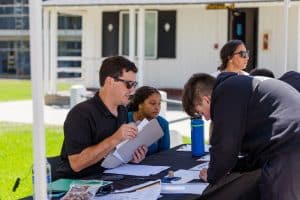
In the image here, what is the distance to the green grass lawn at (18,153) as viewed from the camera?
743 cm

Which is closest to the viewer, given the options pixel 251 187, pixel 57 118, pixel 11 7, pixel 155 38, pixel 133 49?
pixel 251 187

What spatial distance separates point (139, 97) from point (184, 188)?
193cm

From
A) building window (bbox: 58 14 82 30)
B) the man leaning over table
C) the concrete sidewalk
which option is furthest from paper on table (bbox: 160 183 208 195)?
building window (bbox: 58 14 82 30)

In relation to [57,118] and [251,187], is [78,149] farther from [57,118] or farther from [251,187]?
[57,118]

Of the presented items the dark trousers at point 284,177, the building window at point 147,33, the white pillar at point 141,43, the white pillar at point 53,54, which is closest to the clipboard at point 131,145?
the dark trousers at point 284,177

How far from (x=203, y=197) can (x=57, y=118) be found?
11.7 metres

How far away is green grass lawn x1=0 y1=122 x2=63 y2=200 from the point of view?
24.4ft

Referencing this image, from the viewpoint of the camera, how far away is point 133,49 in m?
18.1

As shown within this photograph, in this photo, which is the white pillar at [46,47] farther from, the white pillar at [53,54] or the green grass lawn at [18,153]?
the green grass lawn at [18,153]

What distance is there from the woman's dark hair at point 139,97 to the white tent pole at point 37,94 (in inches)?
113

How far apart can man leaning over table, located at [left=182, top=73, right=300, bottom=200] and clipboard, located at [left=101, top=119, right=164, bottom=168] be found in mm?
1167

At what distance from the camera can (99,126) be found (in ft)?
14.5

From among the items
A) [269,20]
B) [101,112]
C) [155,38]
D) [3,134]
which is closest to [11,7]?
[155,38]

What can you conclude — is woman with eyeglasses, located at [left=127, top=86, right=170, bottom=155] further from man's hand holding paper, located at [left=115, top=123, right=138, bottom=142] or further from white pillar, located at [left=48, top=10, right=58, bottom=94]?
white pillar, located at [left=48, top=10, right=58, bottom=94]
